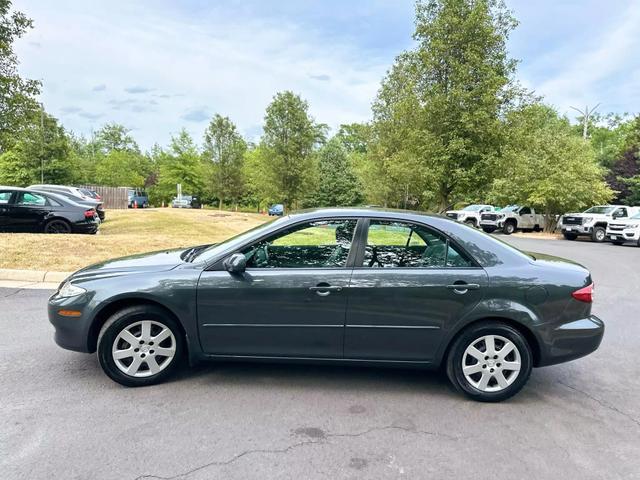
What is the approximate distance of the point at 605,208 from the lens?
74.0 ft

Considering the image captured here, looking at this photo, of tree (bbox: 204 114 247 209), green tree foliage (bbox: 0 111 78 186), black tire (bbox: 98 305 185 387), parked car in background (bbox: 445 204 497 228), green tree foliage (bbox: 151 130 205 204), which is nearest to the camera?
black tire (bbox: 98 305 185 387)

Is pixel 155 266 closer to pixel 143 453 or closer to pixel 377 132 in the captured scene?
pixel 143 453

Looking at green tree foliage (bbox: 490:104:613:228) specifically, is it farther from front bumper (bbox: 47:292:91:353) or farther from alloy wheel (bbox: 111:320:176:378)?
front bumper (bbox: 47:292:91:353)

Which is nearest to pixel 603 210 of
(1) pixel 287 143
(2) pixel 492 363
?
(1) pixel 287 143

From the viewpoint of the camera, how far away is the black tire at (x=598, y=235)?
2172cm

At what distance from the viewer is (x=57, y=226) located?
1212cm

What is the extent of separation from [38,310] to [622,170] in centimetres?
4202

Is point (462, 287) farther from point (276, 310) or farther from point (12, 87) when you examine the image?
point (12, 87)

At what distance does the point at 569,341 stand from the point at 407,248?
1513 millimetres

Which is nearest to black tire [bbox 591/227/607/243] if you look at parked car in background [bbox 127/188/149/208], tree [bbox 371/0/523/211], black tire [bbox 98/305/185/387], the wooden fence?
tree [bbox 371/0/523/211]

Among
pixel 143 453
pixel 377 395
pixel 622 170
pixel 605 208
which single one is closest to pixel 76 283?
pixel 143 453

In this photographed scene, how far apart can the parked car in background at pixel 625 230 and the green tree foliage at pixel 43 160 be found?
3564 cm

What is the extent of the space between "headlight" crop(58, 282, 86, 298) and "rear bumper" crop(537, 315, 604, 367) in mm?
3878

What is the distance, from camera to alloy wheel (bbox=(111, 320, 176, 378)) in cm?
362
